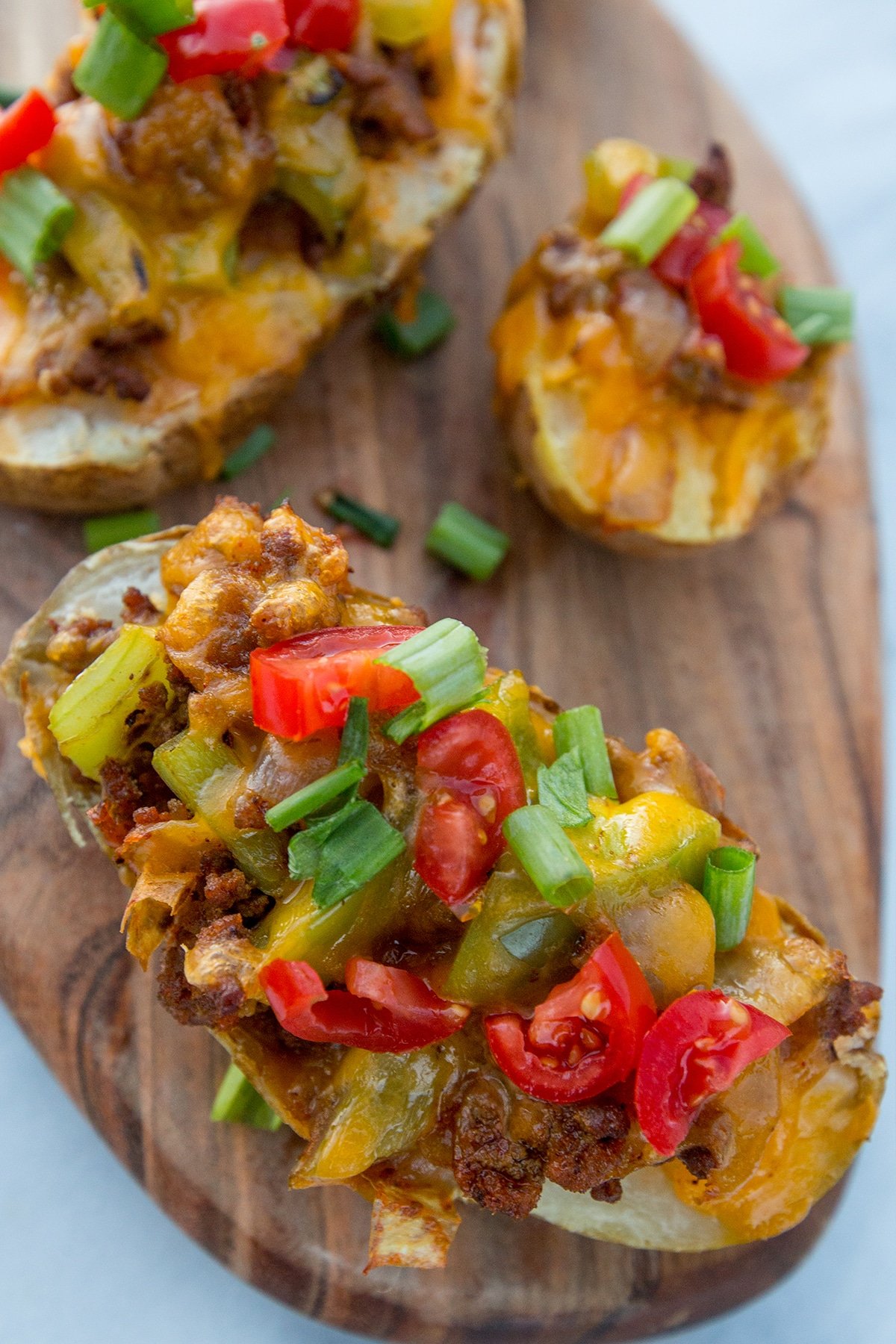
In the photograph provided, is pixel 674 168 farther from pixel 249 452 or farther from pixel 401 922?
pixel 401 922

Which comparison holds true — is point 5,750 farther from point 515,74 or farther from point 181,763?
point 515,74

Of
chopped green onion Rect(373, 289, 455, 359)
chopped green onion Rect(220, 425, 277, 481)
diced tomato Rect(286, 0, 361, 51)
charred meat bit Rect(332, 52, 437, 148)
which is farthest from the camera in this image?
chopped green onion Rect(373, 289, 455, 359)

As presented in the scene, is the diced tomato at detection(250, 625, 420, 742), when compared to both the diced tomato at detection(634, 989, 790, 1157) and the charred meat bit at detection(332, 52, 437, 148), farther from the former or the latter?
the charred meat bit at detection(332, 52, 437, 148)

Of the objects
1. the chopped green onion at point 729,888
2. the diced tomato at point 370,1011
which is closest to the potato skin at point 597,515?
the chopped green onion at point 729,888

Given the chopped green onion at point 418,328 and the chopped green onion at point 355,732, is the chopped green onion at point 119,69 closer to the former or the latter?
the chopped green onion at point 418,328

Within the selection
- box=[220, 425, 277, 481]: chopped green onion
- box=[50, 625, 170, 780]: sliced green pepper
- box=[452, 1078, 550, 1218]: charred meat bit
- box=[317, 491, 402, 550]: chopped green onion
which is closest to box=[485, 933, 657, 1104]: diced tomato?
box=[452, 1078, 550, 1218]: charred meat bit

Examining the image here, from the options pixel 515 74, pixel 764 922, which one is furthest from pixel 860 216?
pixel 764 922
